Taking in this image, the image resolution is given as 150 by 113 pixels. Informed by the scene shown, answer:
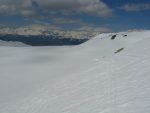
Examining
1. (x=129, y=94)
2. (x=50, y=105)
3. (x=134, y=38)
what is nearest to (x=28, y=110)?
(x=50, y=105)

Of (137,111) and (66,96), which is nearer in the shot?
(137,111)

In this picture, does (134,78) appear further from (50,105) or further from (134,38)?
(134,38)

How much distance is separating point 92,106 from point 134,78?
4.66m

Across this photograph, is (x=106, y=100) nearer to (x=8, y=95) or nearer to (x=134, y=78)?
(x=134, y=78)

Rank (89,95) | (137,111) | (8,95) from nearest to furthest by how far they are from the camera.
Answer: (137,111), (89,95), (8,95)

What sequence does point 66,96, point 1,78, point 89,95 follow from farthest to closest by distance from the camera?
point 1,78 < point 66,96 < point 89,95

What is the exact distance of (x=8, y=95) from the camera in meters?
31.0

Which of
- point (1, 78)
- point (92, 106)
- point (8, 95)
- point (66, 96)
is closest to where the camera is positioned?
point (92, 106)

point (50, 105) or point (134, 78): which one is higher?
point (134, 78)

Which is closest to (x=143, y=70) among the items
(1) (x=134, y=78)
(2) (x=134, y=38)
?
(1) (x=134, y=78)

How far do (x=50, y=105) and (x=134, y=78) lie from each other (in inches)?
214

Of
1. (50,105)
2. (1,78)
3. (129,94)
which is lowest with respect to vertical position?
(1,78)

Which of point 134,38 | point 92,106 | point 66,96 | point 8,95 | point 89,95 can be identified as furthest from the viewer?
point 134,38

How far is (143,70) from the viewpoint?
788 inches
